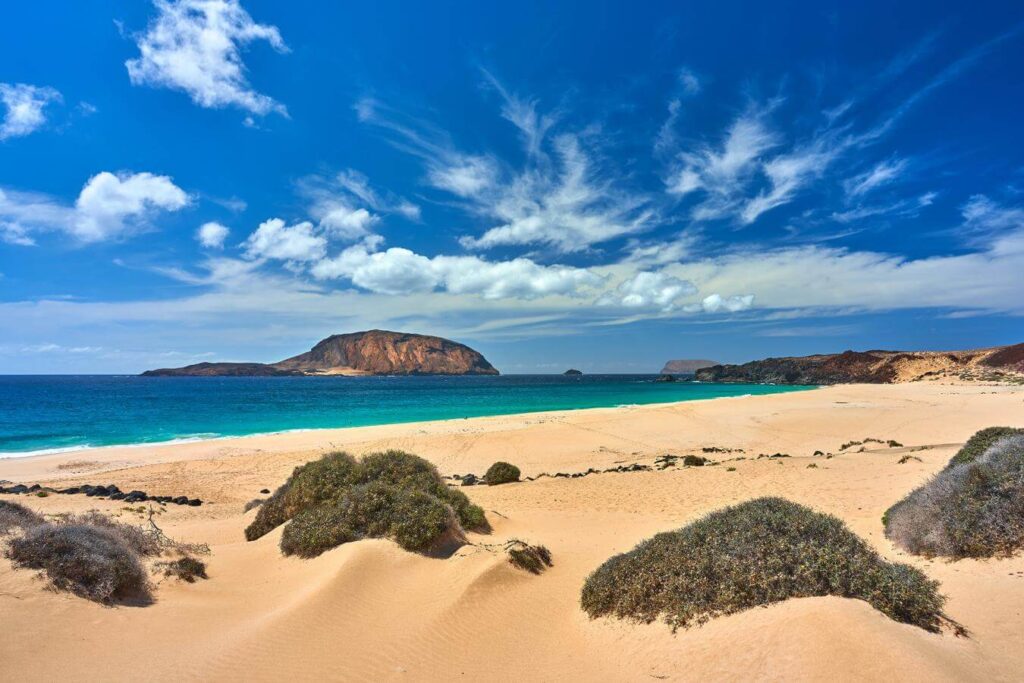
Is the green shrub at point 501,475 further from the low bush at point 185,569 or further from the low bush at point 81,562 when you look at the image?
the low bush at point 81,562

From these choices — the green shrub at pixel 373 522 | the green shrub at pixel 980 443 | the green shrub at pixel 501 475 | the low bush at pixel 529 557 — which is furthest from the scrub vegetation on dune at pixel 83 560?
the green shrub at pixel 980 443

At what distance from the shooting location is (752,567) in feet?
17.2

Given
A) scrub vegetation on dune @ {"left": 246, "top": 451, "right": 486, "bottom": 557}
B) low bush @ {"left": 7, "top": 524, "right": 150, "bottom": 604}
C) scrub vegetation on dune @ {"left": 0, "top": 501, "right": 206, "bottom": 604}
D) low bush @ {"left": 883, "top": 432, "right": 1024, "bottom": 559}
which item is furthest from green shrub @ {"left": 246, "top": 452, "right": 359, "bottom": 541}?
low bush @ {"left": 883, "top": 432, "right": 1024, "bottom": 559}

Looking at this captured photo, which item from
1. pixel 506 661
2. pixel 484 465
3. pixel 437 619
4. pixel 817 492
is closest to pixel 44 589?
pixel 437 619

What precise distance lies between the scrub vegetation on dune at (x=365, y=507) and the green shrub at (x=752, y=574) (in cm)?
322

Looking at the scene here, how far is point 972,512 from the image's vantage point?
7266mm

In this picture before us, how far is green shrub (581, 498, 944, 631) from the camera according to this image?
16.3 feet

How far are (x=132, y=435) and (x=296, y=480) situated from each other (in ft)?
105

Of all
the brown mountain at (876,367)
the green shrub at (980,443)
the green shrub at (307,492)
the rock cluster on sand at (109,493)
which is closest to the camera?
the green shrub at (307,492)

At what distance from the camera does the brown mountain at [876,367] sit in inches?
3305

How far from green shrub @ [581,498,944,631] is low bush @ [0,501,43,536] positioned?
7439 millimetres

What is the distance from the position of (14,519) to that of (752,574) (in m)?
9.46

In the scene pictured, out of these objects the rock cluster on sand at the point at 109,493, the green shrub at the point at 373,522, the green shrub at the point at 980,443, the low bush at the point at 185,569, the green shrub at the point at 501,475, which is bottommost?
the green shrub at the point at 501,475

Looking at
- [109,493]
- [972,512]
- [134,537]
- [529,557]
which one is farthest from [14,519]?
[972,512]
